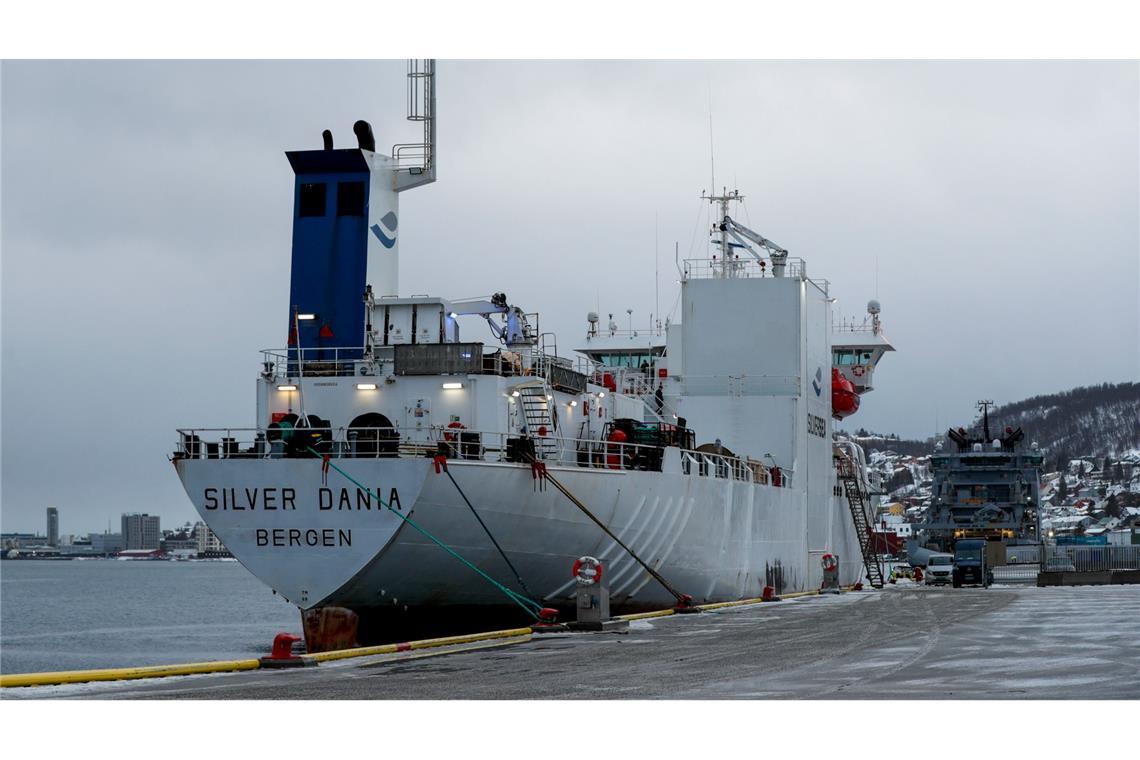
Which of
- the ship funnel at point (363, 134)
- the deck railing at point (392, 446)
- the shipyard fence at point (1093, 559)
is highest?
the ship funnel at point (363, 134)

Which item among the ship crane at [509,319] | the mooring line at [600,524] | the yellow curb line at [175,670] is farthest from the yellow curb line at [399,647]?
the ship crane at [509,319]

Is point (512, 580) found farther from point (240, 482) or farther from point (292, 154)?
point (292, 154)

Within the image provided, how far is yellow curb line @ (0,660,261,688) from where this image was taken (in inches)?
531

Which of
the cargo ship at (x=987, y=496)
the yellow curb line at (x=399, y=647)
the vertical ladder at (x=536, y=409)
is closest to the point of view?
the yellow curb line at (x=399, y=647)

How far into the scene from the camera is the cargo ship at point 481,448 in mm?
22859

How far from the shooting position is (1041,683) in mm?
13148

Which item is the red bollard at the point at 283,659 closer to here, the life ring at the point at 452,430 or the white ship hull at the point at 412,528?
the white ship hull at the point at 412,528

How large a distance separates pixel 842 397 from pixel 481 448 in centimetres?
2319

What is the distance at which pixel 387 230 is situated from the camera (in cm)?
3025

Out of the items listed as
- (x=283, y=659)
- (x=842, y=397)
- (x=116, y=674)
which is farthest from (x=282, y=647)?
(x=842, y=397)

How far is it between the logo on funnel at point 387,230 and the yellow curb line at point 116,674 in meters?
15.7

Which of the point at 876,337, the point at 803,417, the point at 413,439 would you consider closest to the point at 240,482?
the point at 413,439

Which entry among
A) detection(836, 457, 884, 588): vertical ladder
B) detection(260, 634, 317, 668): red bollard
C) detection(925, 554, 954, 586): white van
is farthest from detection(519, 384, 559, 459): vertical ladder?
detection(925, 554, 954, 586): white van

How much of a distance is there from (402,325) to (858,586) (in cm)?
2244
